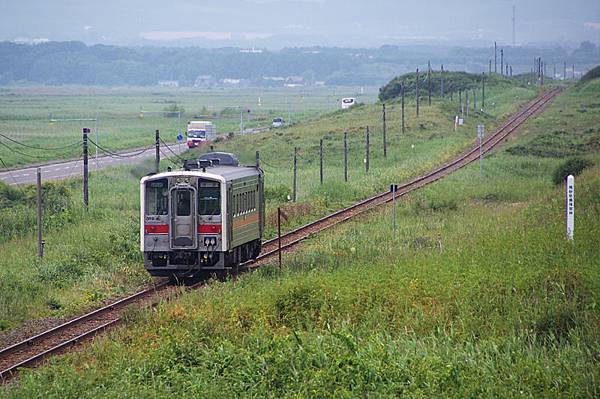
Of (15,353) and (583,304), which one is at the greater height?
(583,304)

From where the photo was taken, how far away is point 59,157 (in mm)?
73688

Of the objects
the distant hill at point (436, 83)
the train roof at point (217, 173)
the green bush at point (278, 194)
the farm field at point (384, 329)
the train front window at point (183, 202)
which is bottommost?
the green bush at point (278, 194)

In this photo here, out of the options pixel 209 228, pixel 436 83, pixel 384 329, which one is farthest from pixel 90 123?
pixel 384 329

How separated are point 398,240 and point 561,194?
788 centimetres

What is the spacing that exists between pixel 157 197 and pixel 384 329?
9125 millimetres

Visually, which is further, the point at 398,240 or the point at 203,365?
the point at 398,240

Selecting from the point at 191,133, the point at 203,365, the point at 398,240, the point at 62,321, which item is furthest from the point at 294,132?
the point at 203,365

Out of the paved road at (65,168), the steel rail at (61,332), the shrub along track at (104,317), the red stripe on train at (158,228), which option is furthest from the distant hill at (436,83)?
the steel rail at (61,332)

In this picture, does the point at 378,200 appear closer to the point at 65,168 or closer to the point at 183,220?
the point at 183,220

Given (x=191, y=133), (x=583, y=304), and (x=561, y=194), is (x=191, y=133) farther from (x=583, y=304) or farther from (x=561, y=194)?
(x=583, y=304)

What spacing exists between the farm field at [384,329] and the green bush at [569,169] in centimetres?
1471

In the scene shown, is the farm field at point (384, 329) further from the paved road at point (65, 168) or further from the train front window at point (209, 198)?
the paved road at point (65, 168)

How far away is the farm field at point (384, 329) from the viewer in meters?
11.9

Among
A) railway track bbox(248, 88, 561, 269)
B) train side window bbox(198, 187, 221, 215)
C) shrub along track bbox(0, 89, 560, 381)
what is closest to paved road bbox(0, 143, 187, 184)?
railway track bbox(248, 88, 561, 269)
